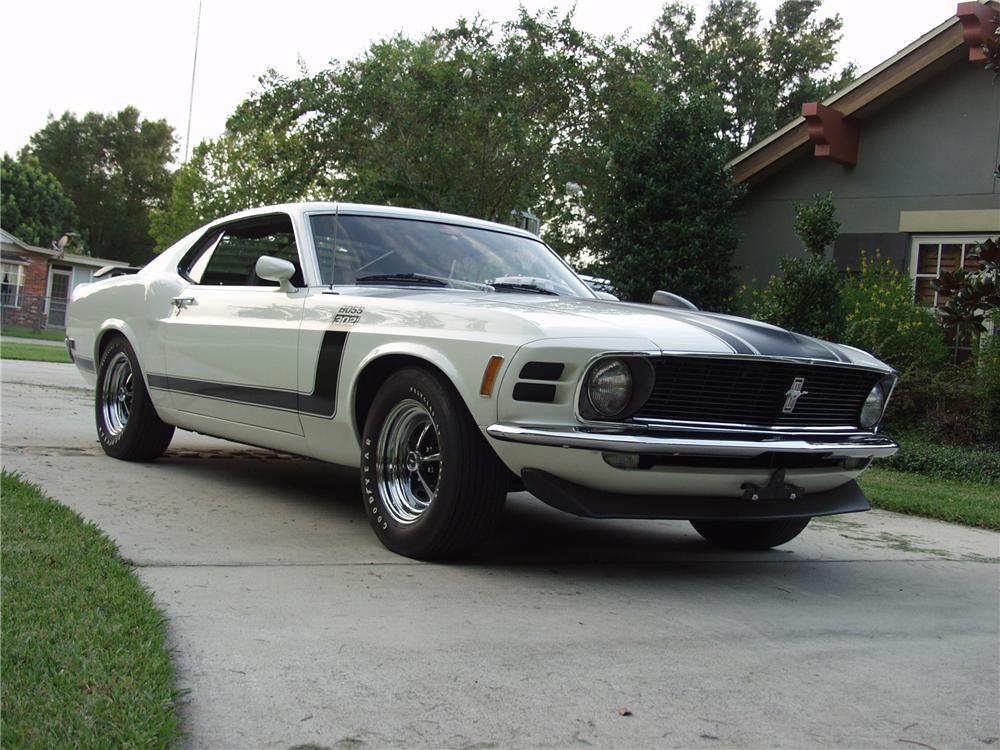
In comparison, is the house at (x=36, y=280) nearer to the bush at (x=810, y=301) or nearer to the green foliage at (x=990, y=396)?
the bush at (x=810, y=301)

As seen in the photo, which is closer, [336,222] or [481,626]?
[481,626]

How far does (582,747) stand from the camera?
259 centimetres

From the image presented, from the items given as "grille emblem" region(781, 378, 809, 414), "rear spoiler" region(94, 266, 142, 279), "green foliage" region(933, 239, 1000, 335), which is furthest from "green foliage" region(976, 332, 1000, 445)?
"rear spoiler" region(94, 266, 142, 279)

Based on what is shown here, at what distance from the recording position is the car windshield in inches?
217

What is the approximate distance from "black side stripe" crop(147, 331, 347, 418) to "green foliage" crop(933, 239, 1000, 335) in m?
3.84

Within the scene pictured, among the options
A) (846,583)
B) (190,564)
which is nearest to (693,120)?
(846,583)

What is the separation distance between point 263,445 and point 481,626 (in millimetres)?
2519

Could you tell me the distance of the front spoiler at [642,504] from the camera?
4.16 metres

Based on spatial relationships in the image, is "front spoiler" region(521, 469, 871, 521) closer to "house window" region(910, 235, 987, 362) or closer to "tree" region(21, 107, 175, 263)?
"house window" region(910, 235, 987, 362)

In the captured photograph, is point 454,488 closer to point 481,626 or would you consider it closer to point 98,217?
point 481,626

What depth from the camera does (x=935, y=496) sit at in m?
8.11

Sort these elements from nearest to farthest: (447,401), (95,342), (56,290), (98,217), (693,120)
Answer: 1. (447,401)
2. (95,342)
3. (693,120)
4. (56,290)
5. (98,217)

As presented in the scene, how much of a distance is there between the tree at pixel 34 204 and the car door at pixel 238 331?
5596 centimetres

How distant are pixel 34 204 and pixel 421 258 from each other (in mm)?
60370
